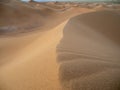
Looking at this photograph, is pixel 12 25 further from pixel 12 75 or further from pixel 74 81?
pixel 74 81

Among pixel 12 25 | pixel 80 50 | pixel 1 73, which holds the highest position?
pixel 80 50

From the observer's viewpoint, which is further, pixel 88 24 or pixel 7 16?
pixel 7 16

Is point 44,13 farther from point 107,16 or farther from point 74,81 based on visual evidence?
point 74,81

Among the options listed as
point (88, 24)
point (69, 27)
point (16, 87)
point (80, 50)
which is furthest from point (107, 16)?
point (16, 87)

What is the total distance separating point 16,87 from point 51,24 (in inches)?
124

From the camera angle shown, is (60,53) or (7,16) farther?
(7,16)

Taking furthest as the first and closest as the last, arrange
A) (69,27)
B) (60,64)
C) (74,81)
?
(69,27) < (60,64) < (74,81)

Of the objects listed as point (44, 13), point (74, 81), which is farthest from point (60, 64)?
point (44, 13)

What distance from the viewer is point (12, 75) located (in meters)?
1.84

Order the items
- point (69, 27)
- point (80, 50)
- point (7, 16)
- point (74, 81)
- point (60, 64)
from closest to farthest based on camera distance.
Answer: point (74, 81), point (60, 64), point (80, 50), point (69, 27), point (7, 16)

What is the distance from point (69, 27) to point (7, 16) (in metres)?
2.58

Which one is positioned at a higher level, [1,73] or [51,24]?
[1,73]

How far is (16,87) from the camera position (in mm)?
1601

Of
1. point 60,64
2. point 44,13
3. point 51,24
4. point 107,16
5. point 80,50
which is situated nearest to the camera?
point 60,64
